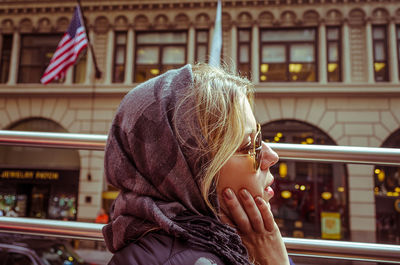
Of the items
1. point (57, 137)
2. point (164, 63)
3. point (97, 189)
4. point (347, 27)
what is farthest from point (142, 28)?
point (57, 137)

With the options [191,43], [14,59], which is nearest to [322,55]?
[191,43]

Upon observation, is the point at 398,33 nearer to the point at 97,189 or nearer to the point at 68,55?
the point at 68,55

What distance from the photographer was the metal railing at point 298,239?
149 cm

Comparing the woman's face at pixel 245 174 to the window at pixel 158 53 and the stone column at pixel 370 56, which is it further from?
the stone column at pixel 370 56

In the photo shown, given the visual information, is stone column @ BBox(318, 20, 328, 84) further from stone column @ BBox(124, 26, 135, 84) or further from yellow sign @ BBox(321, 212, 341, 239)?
stone column @ BBox(124, 26, 135, 84)

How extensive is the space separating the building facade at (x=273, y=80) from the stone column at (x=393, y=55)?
4 cm

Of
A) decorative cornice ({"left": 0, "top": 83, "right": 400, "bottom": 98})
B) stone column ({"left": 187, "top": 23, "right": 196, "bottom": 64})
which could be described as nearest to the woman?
decorative cornice ({"left": 0, "top": 83, "right": 400, "bottom": 98})

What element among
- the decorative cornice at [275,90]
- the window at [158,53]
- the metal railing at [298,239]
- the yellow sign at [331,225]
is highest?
the window at [158,53]

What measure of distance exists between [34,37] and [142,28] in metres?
5.37

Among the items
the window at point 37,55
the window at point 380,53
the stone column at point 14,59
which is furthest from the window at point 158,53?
the window at point 380,53

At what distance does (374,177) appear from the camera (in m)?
12.3

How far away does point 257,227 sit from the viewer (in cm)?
120

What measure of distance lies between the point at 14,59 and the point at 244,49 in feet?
35.7

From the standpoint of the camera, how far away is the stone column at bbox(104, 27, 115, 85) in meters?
14.5
